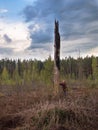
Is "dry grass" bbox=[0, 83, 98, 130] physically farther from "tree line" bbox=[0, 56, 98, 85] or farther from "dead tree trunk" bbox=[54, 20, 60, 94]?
"tree line" bbox=[0, 56, 98, 85]

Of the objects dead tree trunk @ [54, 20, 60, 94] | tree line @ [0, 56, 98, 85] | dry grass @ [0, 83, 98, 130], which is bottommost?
dry grass @ [0, 83, 98, 130]

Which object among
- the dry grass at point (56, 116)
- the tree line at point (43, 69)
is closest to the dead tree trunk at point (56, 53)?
the dry grass at point (56, 116)

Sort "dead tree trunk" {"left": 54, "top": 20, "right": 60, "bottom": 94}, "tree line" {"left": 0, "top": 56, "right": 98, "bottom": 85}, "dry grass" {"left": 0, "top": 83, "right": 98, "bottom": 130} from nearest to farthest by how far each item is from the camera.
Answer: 1. "dry grass" {"left": 0, "top": 83, "right": 98, "bottom": 130}
2. "dead tree trunk" {"left": 54, "top": 20, "right": 60, "bottom": 94}
3. "tree line" {"left": 0, "top": 56, "right": 98, "bottom": 85}

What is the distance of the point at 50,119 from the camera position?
1051 cm

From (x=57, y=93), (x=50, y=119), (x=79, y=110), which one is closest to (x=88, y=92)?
(x=57, y=93)

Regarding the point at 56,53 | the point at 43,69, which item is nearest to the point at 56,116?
the point at 56,53

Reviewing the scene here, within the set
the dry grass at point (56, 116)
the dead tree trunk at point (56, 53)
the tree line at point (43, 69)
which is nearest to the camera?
the dry grass at point (56, 116)

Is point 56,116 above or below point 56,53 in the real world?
below

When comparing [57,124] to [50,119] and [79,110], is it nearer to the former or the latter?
Result: [50,119]

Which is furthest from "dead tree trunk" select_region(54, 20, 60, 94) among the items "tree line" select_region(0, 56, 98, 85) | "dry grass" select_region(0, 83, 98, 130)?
"tree line" select_region(0, 56, 98, 85)

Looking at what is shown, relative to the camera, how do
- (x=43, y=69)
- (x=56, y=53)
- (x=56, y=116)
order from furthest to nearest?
1. (x=43, y=69)
2. (x=56, y=53)
3. (x=56, y=116)

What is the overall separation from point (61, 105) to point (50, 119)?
923 mm

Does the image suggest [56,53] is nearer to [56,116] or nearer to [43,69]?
[56,116]

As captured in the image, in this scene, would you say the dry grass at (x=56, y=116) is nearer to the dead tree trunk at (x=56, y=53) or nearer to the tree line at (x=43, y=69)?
the dead tree trunk at (x=56, y=53)
